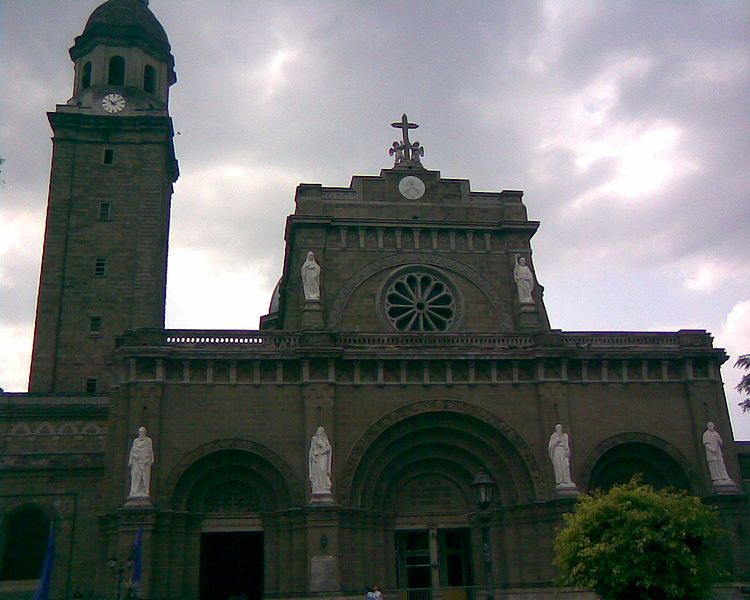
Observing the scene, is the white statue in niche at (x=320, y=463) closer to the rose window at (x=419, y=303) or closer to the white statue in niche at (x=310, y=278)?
the white statue in niche at (x=310, y=278)

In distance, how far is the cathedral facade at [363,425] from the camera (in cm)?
2878

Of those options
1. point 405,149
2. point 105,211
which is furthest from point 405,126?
point 105,211

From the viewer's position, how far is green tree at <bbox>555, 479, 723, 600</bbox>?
21266mm

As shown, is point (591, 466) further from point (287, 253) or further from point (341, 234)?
point (287, 253)

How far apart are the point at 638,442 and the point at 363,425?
438 inches

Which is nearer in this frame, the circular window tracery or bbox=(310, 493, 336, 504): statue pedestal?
bbox=(310, 493, 336, 504): statue pedestal

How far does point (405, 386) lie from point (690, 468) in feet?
38.7

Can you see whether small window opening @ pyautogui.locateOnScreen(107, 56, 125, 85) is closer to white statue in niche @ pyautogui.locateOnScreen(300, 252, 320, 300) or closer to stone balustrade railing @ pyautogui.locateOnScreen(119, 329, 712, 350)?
white statue in niche @ pyautogui.locateOnScreen(300, 252, 320, 300)

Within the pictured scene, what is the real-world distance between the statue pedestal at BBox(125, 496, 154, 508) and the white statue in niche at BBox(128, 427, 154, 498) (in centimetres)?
7

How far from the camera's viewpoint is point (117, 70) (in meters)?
44.4

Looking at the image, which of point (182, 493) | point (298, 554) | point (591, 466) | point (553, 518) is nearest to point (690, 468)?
point (591, 466)

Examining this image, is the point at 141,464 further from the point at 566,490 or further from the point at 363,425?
the point at 566,490

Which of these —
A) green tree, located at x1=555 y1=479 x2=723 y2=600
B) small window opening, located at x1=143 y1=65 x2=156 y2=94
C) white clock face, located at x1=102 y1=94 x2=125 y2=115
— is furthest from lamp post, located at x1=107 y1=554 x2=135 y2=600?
small window opening, located at x1=143 y1=65 x2=156 y2=94

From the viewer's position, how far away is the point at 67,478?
3438 centimetres
